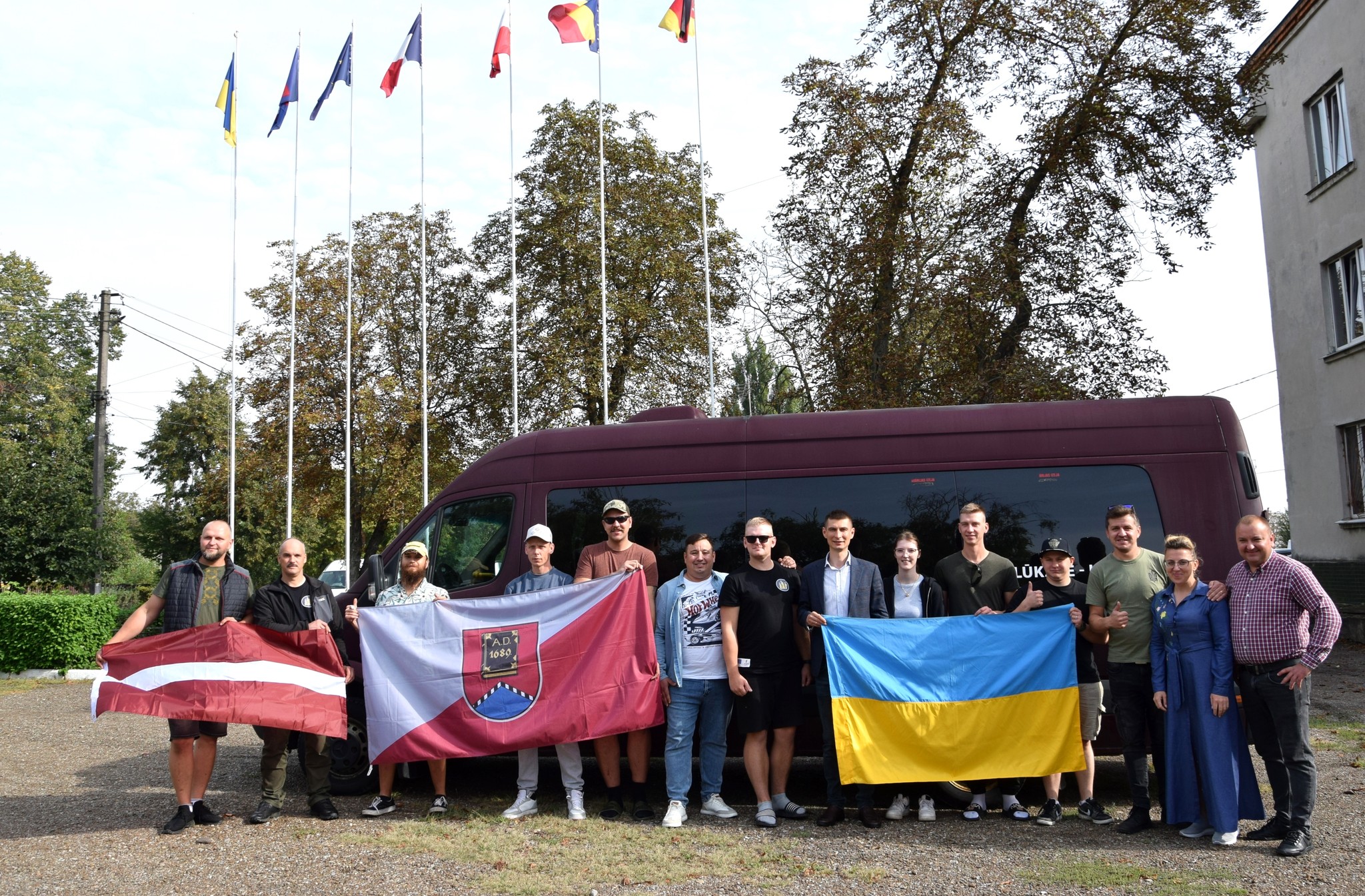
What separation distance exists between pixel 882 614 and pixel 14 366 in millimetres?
47133

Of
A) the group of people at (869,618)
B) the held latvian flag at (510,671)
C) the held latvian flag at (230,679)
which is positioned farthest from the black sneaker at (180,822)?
the held latvian flag at (510,671)

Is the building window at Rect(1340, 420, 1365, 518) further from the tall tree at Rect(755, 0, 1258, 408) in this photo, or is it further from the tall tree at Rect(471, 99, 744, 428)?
the tall tree at Rect(471, 99, 744, 428)

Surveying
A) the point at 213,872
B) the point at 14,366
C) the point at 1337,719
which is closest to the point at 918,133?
the point at 1337,719

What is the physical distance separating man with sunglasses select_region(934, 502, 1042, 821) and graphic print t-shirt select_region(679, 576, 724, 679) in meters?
1.54

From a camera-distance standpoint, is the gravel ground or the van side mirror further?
the van side mirror

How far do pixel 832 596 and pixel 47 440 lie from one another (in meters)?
38.9

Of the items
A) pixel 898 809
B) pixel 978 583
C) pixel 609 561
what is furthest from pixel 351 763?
pixel 978 583

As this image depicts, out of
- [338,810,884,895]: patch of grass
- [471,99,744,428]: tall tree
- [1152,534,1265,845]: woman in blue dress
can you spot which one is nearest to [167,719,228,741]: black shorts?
[338,810,884,895]: patch of grass

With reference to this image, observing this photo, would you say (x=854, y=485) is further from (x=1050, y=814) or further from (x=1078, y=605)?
(x=1050, y=814)

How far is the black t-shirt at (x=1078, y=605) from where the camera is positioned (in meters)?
6.58

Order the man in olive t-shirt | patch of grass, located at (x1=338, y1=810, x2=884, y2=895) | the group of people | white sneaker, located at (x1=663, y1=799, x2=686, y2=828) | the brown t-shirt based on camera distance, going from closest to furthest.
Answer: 1. patch of grass, located at (x1=338, y1=810, x2=884, y2=895)
2. the group of people
3. the man in olive t-shirt
4. white sneaker, located at (x1=663, y1=799, x2=686, y2=828)
5. the brown t-shirt

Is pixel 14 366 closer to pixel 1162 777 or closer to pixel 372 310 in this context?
pixel 372 310

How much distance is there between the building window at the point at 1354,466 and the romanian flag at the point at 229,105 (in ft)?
76.9

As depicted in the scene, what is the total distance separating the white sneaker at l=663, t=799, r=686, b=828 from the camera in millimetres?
6485
